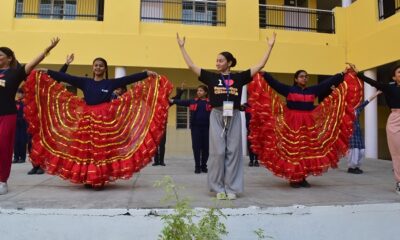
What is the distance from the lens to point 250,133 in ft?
18.2

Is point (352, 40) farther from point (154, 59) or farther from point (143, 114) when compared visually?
Answer: point (143, 114)

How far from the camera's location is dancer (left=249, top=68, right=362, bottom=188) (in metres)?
5.39

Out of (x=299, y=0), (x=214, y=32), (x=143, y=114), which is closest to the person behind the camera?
(x=143, y=114)

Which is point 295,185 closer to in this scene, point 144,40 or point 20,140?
point 20,140

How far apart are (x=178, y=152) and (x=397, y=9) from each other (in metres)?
8.56

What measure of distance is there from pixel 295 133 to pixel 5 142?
12.2 feet

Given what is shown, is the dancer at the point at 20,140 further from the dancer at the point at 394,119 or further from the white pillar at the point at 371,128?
the white pillar at the point at 371,128

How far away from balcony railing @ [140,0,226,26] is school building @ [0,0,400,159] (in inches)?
1.4

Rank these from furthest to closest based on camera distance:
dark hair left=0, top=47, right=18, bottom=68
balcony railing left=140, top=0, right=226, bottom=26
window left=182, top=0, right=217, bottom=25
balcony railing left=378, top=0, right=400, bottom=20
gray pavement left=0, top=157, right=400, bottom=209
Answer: window left=182, top=0, right=217, bottom=25 → balcony railing left=140, top=0, right=226, bottom=26 → balcony railing left=378, top=0, right=400, bottom=20 → dark hair left=0, top=47, right=18, bottom=68 → gray pavement left=0, top=157, right=400, bottom=209

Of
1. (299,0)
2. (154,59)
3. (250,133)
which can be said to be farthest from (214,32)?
(250,133)

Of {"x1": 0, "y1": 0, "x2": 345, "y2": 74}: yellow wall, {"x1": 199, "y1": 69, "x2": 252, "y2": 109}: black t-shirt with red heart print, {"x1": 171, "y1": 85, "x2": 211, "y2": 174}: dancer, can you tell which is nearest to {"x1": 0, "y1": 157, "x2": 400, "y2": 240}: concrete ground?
{"x1": 199, "y1": 69, "x2": 252, "y2": 109}: black t-shirt with red heart print

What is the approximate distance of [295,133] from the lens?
216 inches

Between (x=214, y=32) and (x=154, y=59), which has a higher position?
(x=214, y=32)

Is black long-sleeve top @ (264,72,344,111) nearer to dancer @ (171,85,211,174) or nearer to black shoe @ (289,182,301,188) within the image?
black shoe @ (289,182,301,188)
